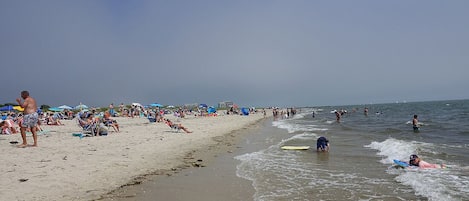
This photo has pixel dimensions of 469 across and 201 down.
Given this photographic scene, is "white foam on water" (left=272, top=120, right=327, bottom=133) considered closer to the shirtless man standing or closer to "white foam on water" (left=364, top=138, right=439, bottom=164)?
"white foam on water" (left=364, top=138, right=439, bottom=164)

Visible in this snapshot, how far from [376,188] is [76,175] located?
22.2ft

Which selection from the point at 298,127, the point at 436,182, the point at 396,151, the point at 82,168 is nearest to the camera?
the point at 436,182

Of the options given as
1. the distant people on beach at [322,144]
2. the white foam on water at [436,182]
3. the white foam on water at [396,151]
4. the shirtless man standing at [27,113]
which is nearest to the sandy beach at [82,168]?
the shirtless man standing at [27,113]

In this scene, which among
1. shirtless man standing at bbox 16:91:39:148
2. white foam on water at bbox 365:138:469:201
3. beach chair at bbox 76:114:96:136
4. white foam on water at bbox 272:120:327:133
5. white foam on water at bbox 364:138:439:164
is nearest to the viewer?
white foam on water at bbox 365:138:469:201

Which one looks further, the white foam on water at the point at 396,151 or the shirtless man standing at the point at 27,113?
the white foam on water at the point at 396,151

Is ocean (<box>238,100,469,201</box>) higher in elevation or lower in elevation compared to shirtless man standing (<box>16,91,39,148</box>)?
lower

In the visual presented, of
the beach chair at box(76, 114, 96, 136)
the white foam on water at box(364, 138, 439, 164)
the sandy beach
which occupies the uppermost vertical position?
the beach chair at box(76, 114, 96, 136)

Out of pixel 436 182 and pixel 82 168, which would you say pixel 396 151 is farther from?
pixel 82 168

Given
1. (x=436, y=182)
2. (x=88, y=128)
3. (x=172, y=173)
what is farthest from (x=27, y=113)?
(x=436, y=182)

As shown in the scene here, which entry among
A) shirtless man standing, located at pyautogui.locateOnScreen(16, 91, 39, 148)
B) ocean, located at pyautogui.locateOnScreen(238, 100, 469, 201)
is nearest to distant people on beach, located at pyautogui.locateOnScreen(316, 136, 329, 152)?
ocean, located at pyautogui.locateOnScreen(238, 100, 469, 201)

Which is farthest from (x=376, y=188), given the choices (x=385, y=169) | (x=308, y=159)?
(x=308, y=159)

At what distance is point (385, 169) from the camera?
31.2 ft

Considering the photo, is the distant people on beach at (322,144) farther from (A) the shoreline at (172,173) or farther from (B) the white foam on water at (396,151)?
(A) the shoreline at (172,173)

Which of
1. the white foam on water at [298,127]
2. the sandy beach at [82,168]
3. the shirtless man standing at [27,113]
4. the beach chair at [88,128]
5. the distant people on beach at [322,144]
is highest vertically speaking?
the shirtless man standing at [27,113]
